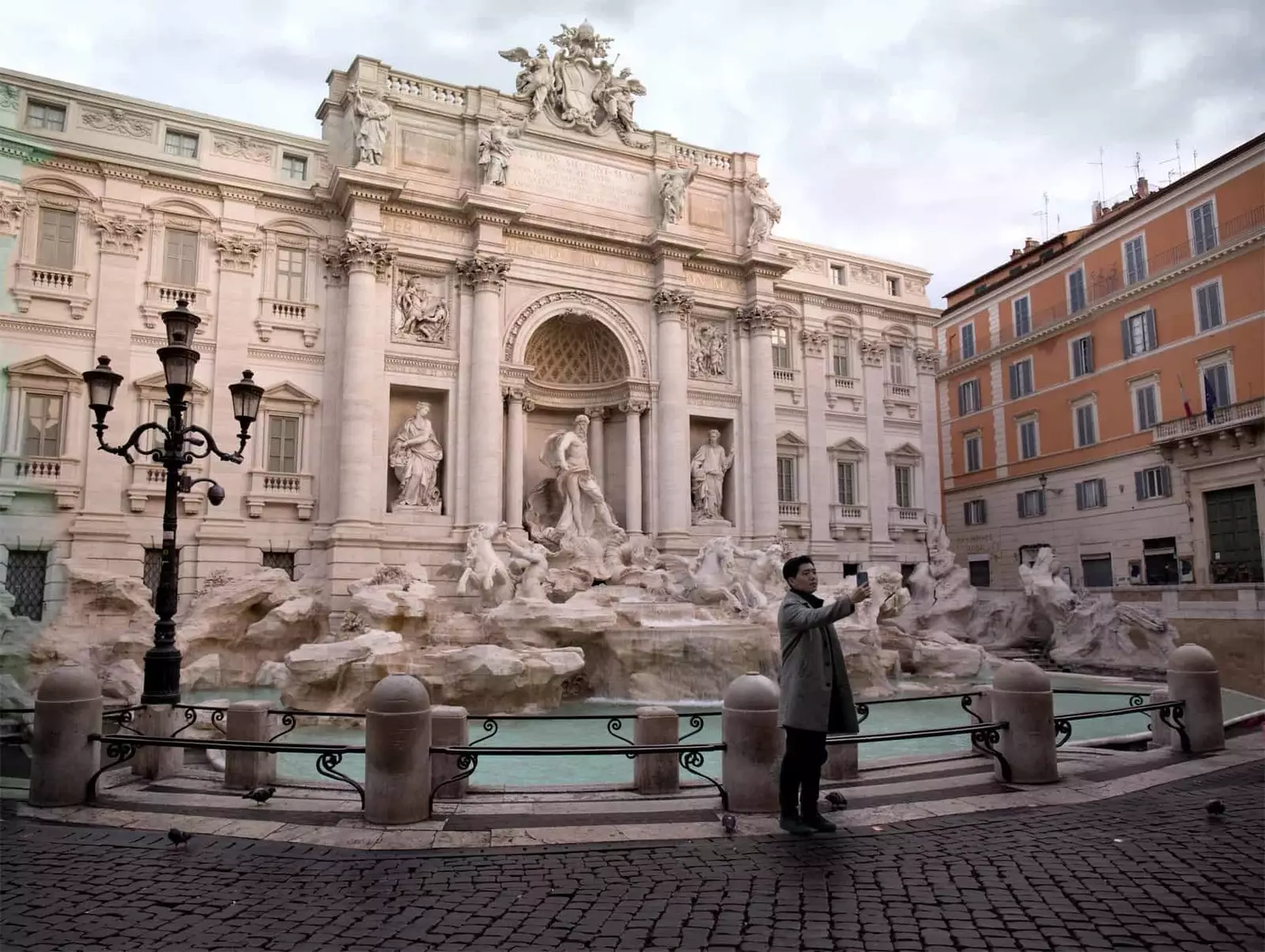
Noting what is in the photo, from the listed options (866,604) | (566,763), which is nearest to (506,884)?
(566,763)

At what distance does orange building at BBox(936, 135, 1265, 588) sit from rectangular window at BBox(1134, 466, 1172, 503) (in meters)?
0.04

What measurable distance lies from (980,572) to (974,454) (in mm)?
4974

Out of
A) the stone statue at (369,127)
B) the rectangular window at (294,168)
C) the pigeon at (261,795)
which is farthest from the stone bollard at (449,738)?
the rectangular window at (294,168)

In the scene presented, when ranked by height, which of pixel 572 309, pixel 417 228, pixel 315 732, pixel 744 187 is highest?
pixel 744 187

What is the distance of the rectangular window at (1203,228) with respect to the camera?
84.9 ft

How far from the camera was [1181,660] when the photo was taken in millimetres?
8352

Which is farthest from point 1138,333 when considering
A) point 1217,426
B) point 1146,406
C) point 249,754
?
point 249,754

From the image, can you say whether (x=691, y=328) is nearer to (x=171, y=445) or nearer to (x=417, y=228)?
(x=417, y=228)

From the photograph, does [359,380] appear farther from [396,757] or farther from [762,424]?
[396,757]

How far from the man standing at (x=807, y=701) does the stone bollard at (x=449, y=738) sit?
2.61 metres

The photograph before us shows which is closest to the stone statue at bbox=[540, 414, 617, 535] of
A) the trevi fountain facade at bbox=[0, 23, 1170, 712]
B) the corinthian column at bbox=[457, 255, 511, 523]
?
the trevi fountain facade at bbox=[0, 23, 1170, 712]

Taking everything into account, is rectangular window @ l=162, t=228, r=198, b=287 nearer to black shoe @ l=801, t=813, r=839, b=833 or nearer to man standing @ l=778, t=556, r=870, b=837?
man standing @ l=778, t=556, r=870, b=837

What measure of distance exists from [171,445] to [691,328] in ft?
63.4

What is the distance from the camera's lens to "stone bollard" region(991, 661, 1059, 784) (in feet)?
23.1
